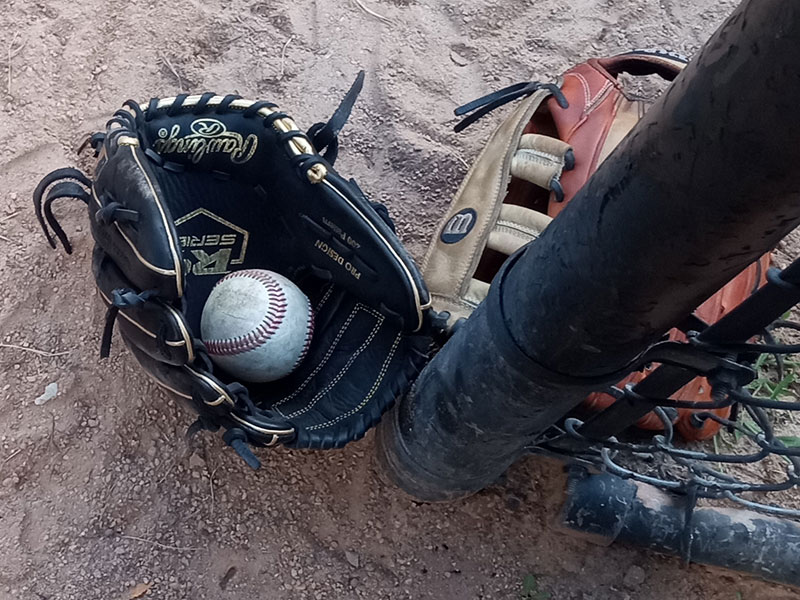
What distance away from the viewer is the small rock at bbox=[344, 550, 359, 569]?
156cm

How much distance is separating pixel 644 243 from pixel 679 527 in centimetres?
95

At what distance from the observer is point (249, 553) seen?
1.55m

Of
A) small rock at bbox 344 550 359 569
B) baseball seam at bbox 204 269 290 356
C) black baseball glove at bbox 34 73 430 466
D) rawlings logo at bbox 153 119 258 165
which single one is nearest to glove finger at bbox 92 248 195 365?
black baseball glove at bbox 34 73 430 466

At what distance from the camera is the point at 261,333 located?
1.42 metres

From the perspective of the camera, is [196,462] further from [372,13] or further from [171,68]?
[372,13]

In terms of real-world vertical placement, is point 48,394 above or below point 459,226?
below

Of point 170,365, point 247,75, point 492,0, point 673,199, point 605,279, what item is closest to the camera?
point 673,199

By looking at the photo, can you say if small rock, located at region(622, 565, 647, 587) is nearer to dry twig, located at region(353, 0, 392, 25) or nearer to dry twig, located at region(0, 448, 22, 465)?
dry twig, located at region(0, 448, 22, 465)

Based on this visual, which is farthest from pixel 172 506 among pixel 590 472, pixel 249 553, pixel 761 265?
pixel 761 265

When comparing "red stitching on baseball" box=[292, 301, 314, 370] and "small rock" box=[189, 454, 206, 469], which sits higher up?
"red stitching on baseball" box=[292, 301, 314, 370]

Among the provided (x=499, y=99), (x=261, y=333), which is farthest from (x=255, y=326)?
(x=499, y=99)

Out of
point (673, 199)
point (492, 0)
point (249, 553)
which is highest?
point (673, 199)

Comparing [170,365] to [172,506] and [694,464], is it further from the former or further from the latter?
[694,464]

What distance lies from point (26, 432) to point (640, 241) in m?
1.34
